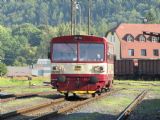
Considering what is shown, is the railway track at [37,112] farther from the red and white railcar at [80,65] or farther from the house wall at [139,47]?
the house wall at [139,47]

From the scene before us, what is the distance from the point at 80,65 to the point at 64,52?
97 cm

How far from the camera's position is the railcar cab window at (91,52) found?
22.3 metres

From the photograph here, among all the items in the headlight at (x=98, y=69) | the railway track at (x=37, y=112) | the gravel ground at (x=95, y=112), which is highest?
the headlight at (x=98, y=69)

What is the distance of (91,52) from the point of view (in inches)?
883

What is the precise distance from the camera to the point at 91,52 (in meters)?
22.4

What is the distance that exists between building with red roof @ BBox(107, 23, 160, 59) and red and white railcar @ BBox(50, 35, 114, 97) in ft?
218

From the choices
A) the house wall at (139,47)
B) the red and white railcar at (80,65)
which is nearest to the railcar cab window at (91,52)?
the red and white railcar at (80,65)

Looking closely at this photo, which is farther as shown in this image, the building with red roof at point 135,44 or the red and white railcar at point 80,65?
the building with red roof at point 135,44

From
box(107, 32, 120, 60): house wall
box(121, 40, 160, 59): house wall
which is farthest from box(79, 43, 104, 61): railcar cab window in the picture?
box(121, 40, 160, 59): house wall

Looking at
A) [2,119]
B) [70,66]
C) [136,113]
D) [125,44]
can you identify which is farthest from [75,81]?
[125,44]

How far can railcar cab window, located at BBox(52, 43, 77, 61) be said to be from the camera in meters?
22.4

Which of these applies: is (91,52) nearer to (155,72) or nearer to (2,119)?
(2,119)

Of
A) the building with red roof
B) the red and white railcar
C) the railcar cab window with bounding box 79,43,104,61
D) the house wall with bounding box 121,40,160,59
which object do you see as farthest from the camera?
the house wall with bounding box 121,40,160,59

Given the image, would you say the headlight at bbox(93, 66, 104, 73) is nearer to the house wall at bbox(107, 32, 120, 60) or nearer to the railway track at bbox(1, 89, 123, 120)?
the railway track at bbox(1, 89, 123, 120)
